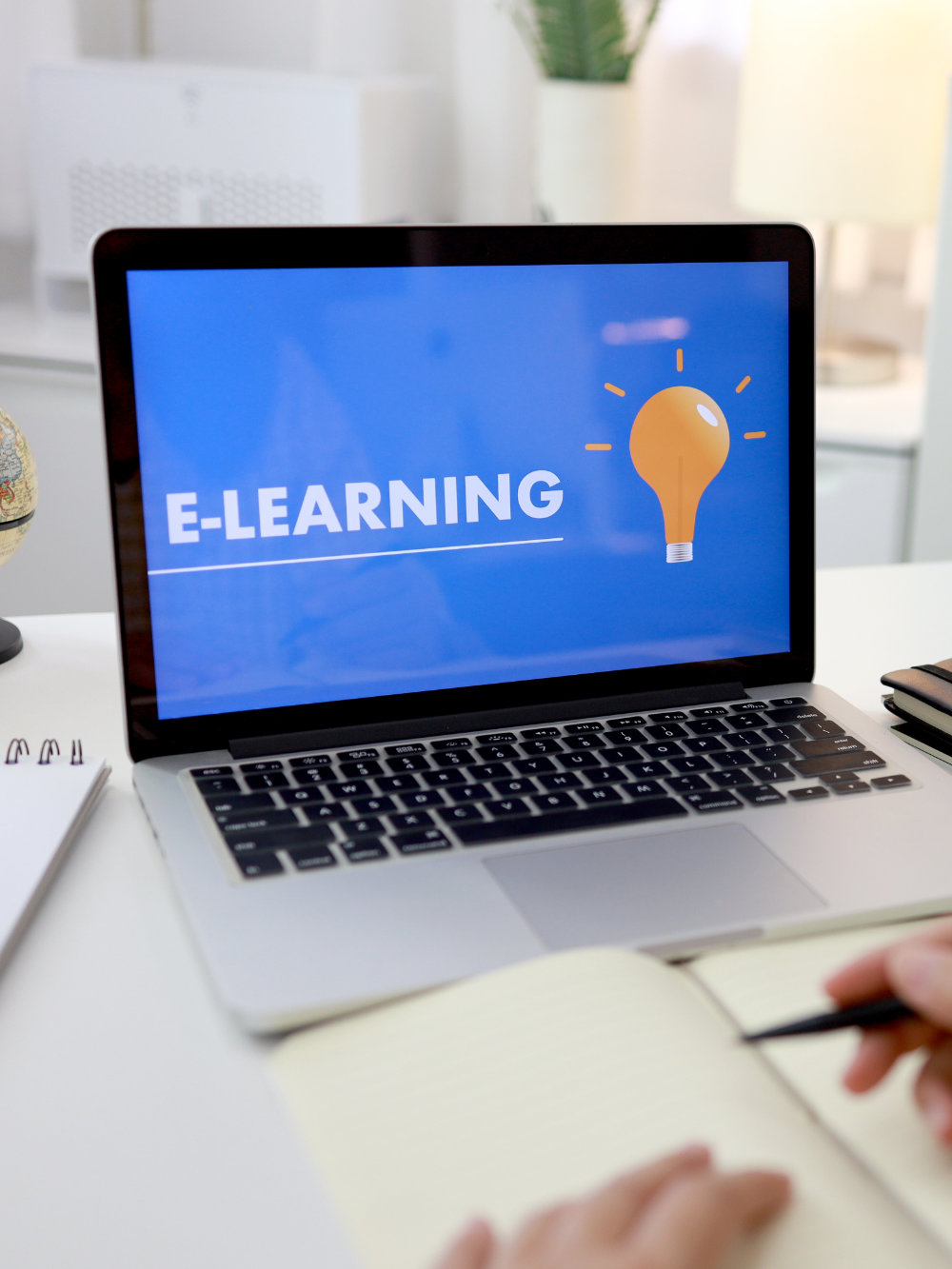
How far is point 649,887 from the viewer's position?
54 centimetres

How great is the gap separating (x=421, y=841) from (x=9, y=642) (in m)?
0.40

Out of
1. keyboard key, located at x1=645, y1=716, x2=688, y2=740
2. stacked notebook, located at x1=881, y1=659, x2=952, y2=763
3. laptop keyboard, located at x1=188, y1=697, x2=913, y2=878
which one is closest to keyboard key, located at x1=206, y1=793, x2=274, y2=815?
laptop keyboard, located at x1=188, y1=697, x2=913, y2=878

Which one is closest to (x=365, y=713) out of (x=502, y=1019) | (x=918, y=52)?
(x=502, y=1019)

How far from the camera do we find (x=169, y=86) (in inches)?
74.2

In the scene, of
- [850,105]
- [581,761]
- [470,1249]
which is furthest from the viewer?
[850,105]

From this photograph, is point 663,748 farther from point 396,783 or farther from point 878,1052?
point 878,1052

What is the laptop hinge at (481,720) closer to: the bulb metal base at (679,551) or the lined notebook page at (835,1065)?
the bulb metal base at (679,551)

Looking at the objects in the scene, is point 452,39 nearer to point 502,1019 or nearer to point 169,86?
point 169,86

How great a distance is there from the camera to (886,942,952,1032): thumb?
1.30ft

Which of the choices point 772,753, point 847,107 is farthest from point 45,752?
point 847,107

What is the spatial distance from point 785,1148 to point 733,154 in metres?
2.02

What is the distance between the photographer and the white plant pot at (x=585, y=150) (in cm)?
185

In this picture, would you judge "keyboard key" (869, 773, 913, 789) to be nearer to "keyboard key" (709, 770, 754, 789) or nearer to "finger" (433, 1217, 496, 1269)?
"keyboard key" (709, 770, 754, 789)

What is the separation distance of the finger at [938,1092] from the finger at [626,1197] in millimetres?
84
